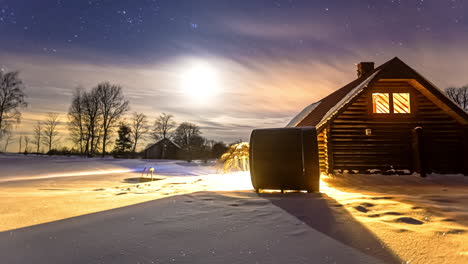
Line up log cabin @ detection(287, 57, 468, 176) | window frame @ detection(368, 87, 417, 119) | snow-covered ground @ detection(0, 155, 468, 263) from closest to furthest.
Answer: snow-covered ground @ detection(0, 155, 468, 263)
log cabin @ detection(287, 57, 468, 176)
window frame @ detection(368, 87, 417, 119)

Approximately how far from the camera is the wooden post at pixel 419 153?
1021 centimetres

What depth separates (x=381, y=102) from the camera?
12.3m

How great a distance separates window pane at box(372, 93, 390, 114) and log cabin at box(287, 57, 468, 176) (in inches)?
2.8

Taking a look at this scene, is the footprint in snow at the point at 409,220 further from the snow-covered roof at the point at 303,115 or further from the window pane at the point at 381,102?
the snow-covered roof at the point at 303,115

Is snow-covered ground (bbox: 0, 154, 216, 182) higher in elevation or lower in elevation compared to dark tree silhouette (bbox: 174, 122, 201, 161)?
lower

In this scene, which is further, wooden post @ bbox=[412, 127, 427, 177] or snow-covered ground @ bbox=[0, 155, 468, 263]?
wooden post @ bbox=[412, 127, 427, 177]

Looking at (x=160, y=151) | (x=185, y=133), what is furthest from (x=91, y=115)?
(x=185, y=133)

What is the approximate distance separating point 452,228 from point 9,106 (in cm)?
3607

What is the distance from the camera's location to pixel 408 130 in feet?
36.5

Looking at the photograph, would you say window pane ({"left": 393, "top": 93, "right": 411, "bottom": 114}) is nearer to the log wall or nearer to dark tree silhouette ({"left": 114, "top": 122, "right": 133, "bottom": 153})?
the log wall

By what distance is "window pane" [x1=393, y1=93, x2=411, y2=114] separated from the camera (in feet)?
37.8

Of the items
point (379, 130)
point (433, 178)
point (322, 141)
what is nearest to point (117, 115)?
point (322, 141)

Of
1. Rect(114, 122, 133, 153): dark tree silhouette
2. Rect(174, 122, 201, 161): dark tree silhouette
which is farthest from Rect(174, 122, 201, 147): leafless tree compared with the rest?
Rect(114, 122, 133, 153): dark tree silhouette

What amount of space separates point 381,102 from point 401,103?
877 millimetres
